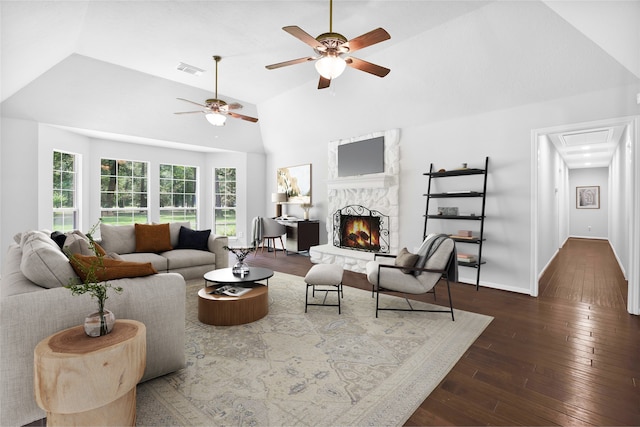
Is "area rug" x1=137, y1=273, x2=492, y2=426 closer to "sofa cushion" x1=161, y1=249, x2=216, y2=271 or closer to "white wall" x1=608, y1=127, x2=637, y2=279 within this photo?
"sofa cushion" x1=161, y1=249, x2=216, y2=271

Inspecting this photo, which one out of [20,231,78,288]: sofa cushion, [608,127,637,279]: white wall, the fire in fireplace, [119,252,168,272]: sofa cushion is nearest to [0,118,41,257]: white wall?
[119,252,168,272]: sofa cushion

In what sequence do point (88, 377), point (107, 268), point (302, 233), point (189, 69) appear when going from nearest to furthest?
point (88, 377) < point (107, 268) < point (189, 69) < point (302, 233)

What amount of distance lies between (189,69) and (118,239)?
111 inches

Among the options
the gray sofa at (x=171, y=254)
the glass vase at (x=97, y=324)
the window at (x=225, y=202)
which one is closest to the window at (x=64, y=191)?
the gray sofa at (x=171, y=254)

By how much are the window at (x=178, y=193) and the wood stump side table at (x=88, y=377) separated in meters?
6.98

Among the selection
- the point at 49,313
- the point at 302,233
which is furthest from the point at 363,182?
the point at 49,313

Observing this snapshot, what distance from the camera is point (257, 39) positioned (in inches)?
159

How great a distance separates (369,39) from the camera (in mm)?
2631

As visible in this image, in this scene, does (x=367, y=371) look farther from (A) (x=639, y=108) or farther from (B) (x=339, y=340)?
(A) (x=639, y=108)

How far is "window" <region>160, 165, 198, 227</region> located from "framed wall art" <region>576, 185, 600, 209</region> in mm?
12187

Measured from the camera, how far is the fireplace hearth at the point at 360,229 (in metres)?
5.98

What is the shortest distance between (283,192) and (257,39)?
14.9 ft

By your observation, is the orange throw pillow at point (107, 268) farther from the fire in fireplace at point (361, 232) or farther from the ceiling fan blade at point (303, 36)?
the fire in fireplace at point (361, 232)

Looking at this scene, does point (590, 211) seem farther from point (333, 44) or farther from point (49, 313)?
point (49, 313)
